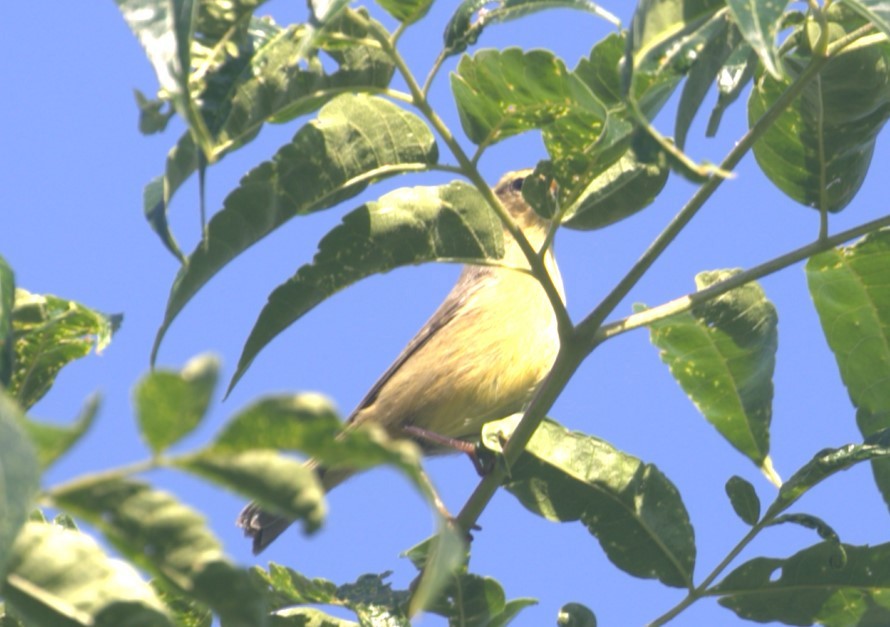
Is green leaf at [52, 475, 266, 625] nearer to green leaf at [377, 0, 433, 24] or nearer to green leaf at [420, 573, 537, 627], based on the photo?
green leaf at [377, 0, 433, 24]

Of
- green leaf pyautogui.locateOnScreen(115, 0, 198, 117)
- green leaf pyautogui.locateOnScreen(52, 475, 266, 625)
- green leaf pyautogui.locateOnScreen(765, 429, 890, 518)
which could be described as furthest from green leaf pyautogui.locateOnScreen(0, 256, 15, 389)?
green leaf pyautogui.locateOnScreen(765, 429, 890, 518)

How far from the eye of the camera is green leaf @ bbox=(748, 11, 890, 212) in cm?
275

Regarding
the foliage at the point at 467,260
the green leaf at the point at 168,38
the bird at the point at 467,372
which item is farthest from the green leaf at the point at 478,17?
the bird at the point at 467,372

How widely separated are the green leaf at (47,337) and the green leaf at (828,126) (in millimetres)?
1510

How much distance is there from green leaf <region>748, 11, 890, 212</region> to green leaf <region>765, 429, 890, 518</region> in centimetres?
55

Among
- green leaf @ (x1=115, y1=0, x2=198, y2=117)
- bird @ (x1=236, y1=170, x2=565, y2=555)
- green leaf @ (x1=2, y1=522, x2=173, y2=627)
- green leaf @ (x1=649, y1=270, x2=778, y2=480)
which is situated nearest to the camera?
green leaf @ (x1=2, y1=522, x2=173, y2=627)

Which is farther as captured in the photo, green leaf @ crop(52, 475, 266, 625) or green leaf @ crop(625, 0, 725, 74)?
green leaf @ crop(625, 0, 725, 74)

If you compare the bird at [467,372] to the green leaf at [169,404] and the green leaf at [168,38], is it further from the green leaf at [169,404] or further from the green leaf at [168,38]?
the green leaf at [169,404]

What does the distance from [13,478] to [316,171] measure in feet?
4.60

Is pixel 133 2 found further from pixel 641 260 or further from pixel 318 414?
pixel 641 260

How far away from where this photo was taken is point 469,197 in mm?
2777

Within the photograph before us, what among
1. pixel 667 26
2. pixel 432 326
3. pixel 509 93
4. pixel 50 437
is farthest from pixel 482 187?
pixel 432 326

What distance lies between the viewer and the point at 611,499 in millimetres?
3139

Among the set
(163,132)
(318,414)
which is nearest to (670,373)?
(163,132)
